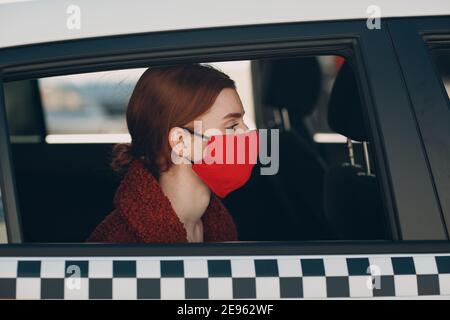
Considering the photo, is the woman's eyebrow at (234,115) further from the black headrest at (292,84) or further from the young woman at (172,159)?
the black headrest at (292,84)

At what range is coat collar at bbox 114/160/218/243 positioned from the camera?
1939 millimetres

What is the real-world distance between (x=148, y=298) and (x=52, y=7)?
2.19 ft

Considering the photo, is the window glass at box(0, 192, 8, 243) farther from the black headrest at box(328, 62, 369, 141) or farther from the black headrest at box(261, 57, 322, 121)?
the black headrest at box(261, 57, 322, 121)

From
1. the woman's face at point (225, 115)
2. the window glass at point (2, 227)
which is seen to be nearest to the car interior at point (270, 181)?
the woman's face at point (225, 115)

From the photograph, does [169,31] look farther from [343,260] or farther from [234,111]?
[343,260]

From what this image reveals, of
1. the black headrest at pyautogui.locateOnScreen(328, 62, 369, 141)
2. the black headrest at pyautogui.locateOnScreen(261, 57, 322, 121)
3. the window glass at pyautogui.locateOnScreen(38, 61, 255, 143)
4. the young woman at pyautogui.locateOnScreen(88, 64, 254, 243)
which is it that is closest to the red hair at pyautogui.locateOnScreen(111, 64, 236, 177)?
the young woman at pyautogui.locateOnScreen(88, 64, 254, 243)

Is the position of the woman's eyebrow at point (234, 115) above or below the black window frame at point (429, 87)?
above

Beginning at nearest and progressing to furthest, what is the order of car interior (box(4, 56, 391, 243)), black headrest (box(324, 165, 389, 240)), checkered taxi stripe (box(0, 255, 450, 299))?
checkered taxi stripe (box(0, 255, 450, 299)), black headrest (box(324, 165, 389, 240)), car interior (box(4, 56, 391, 243))

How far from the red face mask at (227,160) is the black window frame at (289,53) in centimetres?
25

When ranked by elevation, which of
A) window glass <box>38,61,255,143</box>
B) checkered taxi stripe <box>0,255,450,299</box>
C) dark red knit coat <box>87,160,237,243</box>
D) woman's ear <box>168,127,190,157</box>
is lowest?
checkered taxi stripe <box>0,255,450,299</box>

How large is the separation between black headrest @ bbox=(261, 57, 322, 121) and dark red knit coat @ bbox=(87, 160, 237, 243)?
1.50 metres

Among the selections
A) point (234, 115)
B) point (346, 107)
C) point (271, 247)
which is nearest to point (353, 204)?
point (346, 107)

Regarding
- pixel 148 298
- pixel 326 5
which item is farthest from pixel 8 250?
pixel 326 5

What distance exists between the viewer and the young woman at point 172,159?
1978mm
